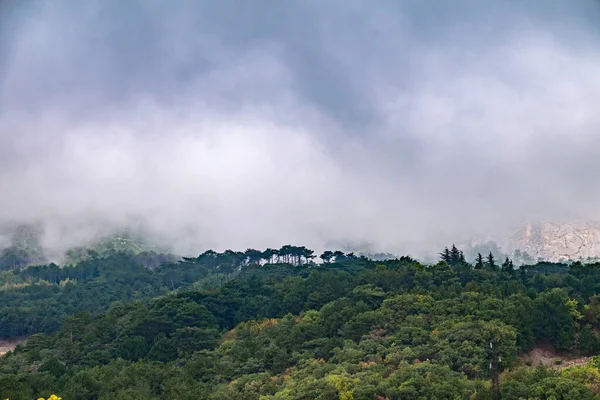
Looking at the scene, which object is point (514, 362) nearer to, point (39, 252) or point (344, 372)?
point (344, 372)

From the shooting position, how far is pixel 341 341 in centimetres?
4509

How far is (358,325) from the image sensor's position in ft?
152

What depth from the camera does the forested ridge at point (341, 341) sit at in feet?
117

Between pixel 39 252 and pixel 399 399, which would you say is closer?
pixel 399 399

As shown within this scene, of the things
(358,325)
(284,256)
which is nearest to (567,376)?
(358,325)

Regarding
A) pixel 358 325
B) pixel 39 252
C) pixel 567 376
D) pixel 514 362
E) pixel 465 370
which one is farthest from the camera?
pixel 39 252

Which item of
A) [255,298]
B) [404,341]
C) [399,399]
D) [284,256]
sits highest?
[284,256]

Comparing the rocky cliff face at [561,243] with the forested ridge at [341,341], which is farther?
the rocky cliff face at [561,243]

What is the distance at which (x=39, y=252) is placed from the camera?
117750mm

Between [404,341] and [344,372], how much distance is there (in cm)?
658

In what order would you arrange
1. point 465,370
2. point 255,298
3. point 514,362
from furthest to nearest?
point 255,298 → point 514,362 → point 465,370

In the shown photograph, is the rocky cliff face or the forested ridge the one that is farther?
the rocky cliff face

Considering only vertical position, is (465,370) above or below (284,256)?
below

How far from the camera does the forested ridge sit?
117 ft
